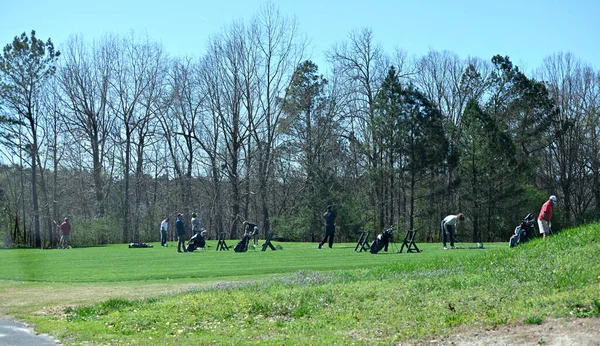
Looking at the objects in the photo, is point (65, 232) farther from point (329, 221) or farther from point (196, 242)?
point (329, 221)

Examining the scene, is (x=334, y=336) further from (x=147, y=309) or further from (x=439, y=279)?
(x=147, y=309)

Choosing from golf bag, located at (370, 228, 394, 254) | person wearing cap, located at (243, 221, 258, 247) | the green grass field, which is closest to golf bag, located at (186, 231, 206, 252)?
person wearing cap, located at (243, 221, 258, 247)

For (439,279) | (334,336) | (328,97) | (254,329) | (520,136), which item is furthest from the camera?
(328,97)

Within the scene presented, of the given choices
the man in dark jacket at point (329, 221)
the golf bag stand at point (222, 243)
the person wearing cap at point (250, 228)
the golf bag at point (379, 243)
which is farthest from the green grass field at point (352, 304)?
the golf bag stand at point (222, 243)

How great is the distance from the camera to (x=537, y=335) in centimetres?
797

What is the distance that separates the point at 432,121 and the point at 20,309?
146ft

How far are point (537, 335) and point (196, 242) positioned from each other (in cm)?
2957

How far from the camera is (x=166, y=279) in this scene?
65.1 ft

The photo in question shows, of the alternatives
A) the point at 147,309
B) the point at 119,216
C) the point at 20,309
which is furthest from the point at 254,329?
the point at 119,216

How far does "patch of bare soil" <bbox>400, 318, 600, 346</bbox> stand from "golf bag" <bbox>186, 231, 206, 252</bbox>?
27901 millimetres

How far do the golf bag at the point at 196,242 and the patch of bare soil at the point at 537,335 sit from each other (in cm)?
2790

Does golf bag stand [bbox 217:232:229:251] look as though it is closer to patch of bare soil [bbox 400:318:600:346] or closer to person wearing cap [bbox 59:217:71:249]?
person wearing cap [bbox 59:217:71:249]

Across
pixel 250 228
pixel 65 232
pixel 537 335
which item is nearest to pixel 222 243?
pixel 250 228

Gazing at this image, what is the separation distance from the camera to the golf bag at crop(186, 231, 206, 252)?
117 ft
